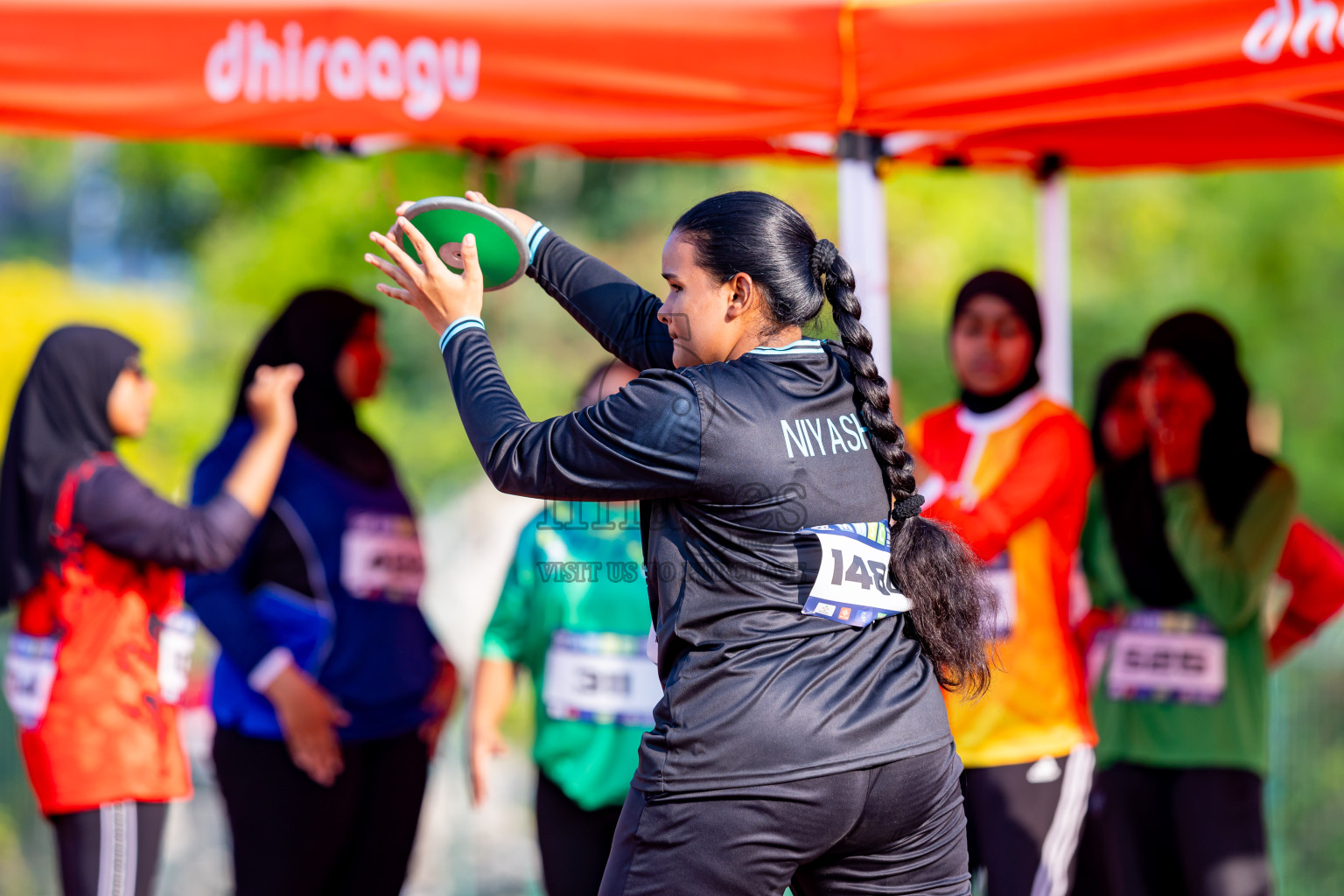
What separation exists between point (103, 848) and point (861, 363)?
2217 mm

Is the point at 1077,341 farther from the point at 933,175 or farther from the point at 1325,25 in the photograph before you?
the point at 1325,25

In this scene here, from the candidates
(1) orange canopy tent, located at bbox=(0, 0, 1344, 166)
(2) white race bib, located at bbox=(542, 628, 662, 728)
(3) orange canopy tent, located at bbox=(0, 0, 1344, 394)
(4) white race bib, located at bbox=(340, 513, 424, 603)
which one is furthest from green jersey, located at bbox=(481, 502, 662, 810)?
(1) orange canopy tent, located at bbox=(0, 0, 1344, 166)

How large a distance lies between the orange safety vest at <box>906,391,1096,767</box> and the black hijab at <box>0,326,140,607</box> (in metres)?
2.04

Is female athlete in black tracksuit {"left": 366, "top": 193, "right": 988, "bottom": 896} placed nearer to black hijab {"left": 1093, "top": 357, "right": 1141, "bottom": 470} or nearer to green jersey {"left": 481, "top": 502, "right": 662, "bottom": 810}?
green jersey {"left": 481, "top": 502, "right": 662, "bottom": 810}

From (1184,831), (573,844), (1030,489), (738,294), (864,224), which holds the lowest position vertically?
(1184,831)

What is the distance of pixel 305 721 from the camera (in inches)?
142

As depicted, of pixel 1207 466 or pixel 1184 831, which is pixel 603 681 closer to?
pixel 1184 831

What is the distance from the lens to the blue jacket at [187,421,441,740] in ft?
12.3

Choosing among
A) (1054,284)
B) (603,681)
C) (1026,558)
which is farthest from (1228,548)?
(603,681)

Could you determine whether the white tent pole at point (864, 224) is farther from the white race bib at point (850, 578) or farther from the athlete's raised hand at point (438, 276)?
the athlete's raised hand at point (438, 276)

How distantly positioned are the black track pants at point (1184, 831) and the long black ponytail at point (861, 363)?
1914 millimetres

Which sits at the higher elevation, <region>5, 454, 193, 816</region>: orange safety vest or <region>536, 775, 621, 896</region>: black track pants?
<region>5, 454, 193, 816</region>: orange safety vest

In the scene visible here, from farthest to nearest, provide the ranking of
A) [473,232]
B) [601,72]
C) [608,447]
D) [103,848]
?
1. [103,848]
2. [601,72]
3. [473,232]
4. [608,447]

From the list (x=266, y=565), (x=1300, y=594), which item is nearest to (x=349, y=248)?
(x=266, y=565)
